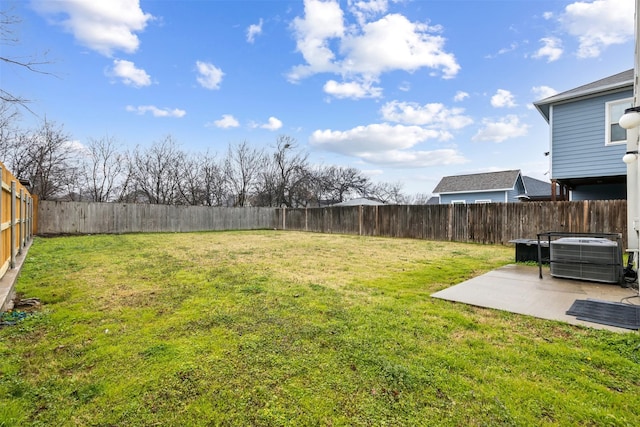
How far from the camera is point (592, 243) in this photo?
4242 mm

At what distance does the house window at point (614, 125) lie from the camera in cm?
808

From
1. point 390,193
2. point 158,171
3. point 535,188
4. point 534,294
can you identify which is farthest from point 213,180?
point 535,188

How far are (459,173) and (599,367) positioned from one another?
20754mm

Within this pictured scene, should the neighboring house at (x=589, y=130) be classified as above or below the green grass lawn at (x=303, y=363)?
above

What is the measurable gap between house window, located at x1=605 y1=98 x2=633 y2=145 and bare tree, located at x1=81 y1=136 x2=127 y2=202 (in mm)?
22594

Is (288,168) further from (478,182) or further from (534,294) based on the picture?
(534,294)

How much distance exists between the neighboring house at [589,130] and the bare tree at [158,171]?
20279 millimetres

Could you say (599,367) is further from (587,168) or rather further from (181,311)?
(587,168)

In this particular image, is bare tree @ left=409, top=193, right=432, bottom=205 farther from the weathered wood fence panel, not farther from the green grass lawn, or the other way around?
the green grass lawn

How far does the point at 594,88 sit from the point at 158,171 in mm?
22107

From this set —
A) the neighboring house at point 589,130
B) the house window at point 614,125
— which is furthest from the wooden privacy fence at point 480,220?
the house window at point 614,125

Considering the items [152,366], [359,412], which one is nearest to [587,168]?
[359,412]

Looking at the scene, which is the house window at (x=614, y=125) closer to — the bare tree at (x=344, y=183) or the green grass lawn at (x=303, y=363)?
the green grass lawn at (x=303, y=363)

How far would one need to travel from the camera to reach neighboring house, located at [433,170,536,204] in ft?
57.3
